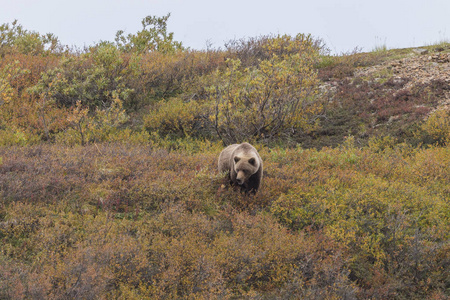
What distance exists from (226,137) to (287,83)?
3.09 meters

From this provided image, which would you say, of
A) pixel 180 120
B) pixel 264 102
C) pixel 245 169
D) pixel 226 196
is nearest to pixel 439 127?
pixel 264 102

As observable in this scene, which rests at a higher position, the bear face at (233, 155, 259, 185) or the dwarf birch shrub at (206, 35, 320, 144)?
the dwarf birch shrub at (206, 35, 320, 144)

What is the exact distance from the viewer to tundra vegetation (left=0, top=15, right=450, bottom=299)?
4.88m

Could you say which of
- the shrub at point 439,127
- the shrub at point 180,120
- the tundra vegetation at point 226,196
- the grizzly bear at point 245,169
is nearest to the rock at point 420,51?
the tundra vegetation at point 226,196

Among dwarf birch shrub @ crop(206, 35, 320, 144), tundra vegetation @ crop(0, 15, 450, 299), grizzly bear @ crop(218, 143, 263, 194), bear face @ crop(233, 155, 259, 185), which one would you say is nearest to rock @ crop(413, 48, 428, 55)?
→ tundra vegetation @ crop(0, 15, 450, 299)

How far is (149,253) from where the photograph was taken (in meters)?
5.41

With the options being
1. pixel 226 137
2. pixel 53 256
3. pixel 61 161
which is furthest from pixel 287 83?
pixel 53 256

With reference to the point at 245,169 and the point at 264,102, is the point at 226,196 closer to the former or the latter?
the point at 245,169

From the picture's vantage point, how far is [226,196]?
25.3ft

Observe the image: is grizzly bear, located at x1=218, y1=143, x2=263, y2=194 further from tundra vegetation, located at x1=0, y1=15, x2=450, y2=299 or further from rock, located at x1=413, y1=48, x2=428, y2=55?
rock, located at x1=413, y1=48, x2=428, y2=55

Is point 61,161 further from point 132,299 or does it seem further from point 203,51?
point 203,51

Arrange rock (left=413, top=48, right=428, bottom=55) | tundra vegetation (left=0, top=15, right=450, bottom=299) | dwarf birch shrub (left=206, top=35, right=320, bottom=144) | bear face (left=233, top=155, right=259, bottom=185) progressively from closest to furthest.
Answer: tundra vegetation (left=0, top=15, right=450, bottom=299)
bear face (left=233, top=155, right=259, bottom=185)
dwarf birch shrub (left=206, top=35, right=320, bottom=144)
rock (left=413, top=48, right=428, bottom=55)

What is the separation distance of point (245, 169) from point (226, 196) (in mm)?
838

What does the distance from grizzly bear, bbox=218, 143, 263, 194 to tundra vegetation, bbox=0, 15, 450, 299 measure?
0.26 meters
